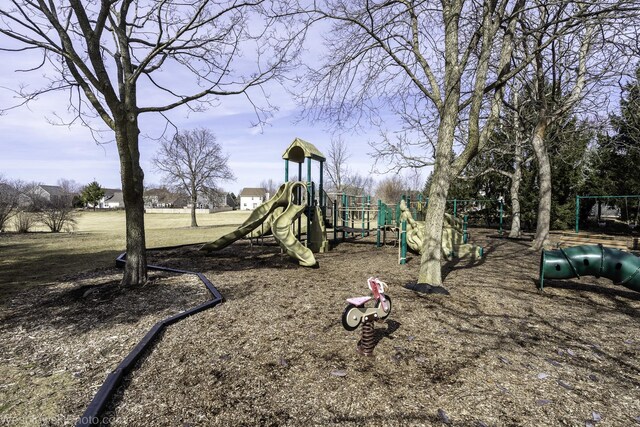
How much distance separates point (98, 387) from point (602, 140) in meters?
23.8

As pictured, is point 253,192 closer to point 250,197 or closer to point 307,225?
point 250,197

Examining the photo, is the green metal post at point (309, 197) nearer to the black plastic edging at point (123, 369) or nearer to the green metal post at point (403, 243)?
the green metal post at point (403, 243)

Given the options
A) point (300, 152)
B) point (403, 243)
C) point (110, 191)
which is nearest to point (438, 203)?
point (403, 243)

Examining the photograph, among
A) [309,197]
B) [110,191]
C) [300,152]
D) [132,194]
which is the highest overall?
[110,191]

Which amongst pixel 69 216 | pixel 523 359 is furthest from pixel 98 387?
pixel 69 216

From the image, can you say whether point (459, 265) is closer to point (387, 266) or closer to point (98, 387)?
point (387, 266)

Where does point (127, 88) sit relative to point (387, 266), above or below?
above

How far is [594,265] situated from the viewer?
5.99 m

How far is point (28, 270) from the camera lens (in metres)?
8.53

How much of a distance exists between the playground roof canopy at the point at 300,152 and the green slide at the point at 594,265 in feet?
25.5

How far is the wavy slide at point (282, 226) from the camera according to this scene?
8.77 metres

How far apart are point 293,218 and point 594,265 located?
6.54 m

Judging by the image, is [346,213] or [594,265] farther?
[346,213]

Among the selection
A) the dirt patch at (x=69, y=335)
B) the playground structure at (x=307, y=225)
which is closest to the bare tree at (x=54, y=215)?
the playground structure at (x=307, y=225)
